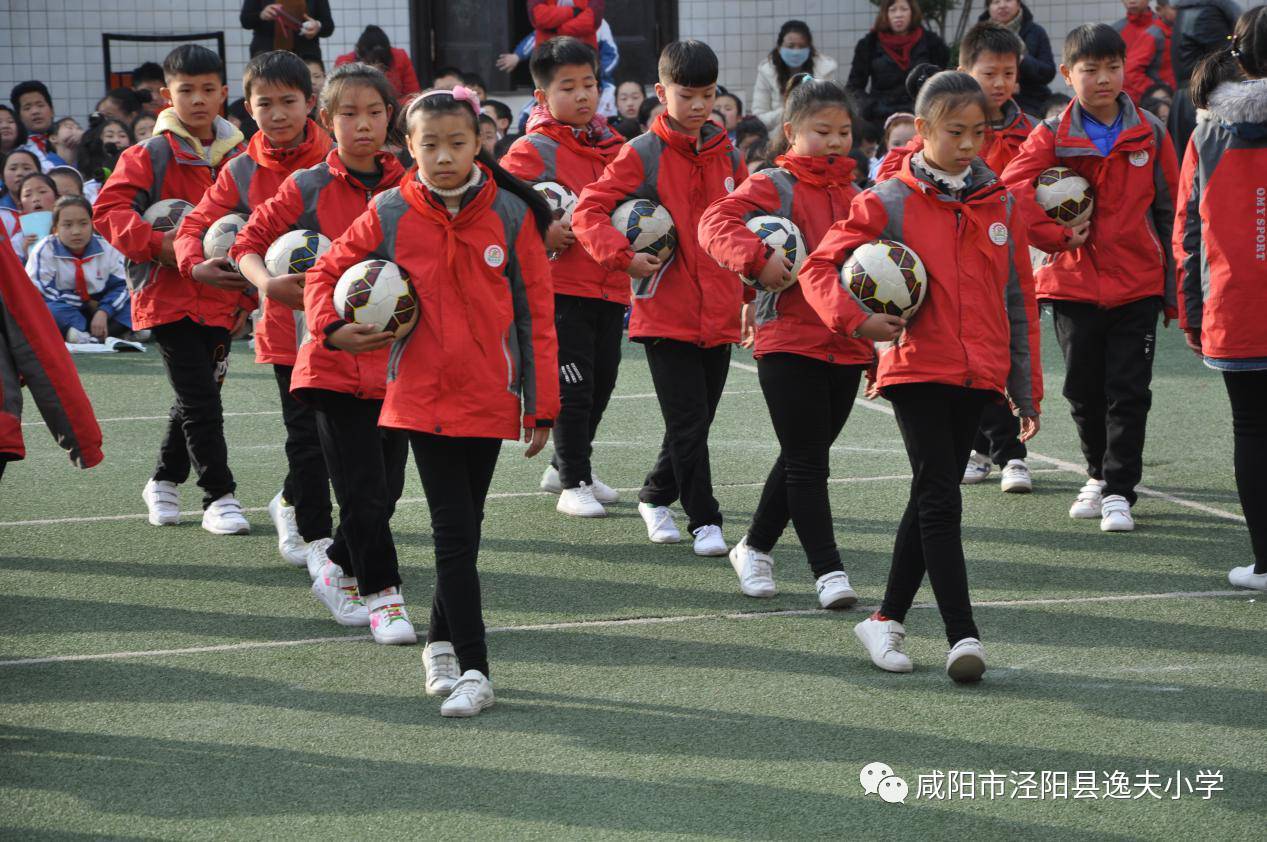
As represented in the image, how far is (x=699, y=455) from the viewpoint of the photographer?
6.62 metres

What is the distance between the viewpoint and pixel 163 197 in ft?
22.4

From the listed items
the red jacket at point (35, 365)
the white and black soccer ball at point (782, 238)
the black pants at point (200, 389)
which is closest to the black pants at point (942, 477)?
the white and black soccer ball at point (782, 238)

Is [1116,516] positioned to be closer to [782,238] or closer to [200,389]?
[782,238]

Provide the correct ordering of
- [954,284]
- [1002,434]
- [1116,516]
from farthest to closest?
[1002,434] → [1116,516] → [954,284]

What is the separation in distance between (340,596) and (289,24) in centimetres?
1082

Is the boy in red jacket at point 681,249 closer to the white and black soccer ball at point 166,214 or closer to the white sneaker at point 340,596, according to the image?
the white sneaker at point 340,596

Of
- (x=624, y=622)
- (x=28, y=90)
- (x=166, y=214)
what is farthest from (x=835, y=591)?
(x=28, y=90)

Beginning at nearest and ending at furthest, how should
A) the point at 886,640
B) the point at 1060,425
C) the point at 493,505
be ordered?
the point at 886,640, the point at 493,505, the point at 1060,425

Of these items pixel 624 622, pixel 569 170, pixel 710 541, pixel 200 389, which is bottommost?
pixel 624 622

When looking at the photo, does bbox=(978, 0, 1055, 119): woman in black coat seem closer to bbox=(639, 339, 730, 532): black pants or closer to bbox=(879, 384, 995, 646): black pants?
bbox=(639, 339, 730, 532): black pants

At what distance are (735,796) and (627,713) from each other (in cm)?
73

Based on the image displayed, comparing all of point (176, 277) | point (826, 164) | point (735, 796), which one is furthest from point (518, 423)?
point (176, 277)

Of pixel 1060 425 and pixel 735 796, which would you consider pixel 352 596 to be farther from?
pixel 1060 425

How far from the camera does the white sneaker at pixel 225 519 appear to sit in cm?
716
